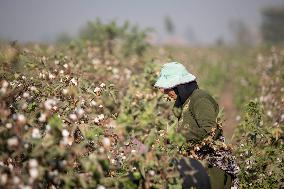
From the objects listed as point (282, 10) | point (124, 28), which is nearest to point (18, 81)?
point (124, 28)

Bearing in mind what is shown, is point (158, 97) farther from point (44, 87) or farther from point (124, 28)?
point (124, 28)

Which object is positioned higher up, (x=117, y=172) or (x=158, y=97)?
(x=158, y=97)

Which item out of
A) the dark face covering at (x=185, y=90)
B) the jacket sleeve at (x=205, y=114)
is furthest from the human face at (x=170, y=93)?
the jacket sleeve at (x=205, y=114)

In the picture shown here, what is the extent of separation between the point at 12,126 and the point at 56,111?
0.90 m

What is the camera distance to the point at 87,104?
4.13 m

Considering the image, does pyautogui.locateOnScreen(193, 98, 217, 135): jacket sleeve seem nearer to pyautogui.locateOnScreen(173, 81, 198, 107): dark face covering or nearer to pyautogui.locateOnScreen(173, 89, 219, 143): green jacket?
pyautogui.locateOnScreen(173, 89, 219, 143): green jacket

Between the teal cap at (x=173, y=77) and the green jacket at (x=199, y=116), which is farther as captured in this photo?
the teal cap at (x=173, y=77)

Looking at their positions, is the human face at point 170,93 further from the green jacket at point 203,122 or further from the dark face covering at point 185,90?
the green jacket at point 203,122

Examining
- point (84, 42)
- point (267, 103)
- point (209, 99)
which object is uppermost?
point (209, 99)

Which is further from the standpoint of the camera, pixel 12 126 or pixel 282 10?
pixel 282 10

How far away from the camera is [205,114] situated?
12.0ft

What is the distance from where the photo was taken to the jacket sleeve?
3633 mm

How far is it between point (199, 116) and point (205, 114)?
0.23ft

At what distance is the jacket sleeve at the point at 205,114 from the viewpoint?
143 inches
